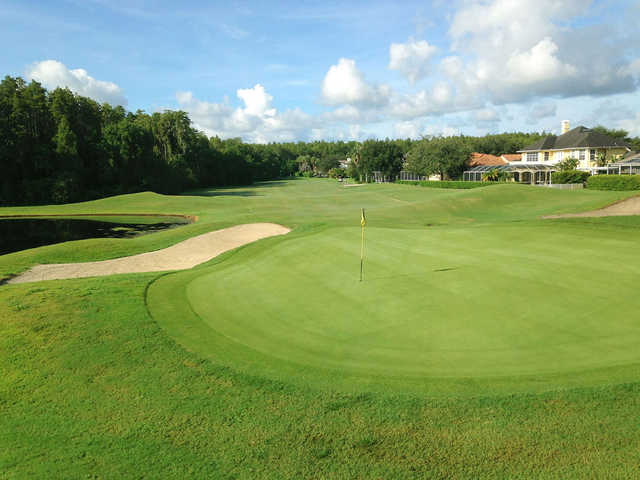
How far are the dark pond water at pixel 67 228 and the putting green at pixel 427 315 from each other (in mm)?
22377

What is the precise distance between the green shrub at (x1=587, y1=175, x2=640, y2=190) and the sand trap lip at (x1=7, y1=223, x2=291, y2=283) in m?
38.7

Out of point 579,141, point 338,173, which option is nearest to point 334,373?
point 579,141

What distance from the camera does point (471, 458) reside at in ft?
14.4

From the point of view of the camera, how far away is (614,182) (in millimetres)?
47031

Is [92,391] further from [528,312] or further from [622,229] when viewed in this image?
[622,229]

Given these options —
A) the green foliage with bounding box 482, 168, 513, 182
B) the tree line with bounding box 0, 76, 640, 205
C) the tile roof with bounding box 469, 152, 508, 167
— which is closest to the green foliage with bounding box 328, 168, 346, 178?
the tree line with bounding box 0, 76, 640, 205

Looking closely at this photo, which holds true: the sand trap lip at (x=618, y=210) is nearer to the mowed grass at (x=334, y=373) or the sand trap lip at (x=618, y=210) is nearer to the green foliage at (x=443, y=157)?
the mowed grass at (x=334, y=373)

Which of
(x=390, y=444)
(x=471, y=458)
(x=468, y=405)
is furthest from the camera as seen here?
(x=468, y=405)

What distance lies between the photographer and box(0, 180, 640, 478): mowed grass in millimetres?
4488

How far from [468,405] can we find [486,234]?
11439mm

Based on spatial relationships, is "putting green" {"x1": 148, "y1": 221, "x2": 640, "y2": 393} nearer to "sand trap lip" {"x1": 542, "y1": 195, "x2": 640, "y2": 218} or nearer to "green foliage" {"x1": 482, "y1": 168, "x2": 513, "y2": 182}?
"sand trap lip" {"x1": 542, "y1": 195, "x2": 640, "y2": 218}

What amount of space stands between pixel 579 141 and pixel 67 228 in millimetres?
80387

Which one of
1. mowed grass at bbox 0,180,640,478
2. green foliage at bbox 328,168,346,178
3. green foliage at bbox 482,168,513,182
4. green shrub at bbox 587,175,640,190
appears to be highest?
green foliage at bbox 328,168,346,178

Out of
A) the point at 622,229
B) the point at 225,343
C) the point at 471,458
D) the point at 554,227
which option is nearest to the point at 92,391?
the point at 225,343
